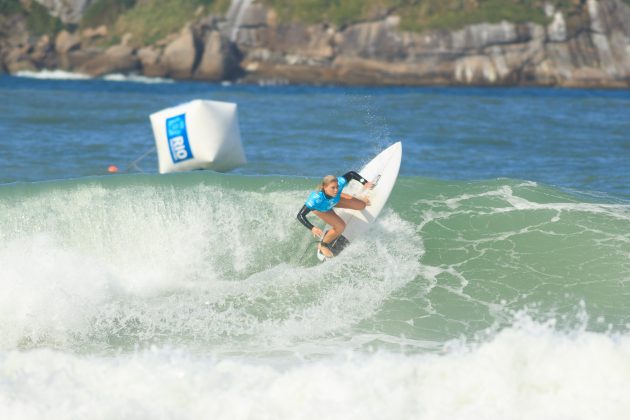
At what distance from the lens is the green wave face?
10.6 meters

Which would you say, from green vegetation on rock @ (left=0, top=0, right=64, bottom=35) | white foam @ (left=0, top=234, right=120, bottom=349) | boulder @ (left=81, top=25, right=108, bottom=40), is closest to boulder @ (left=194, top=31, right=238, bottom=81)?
boulder @ (left=81, top=25, right=108, bottom=40)

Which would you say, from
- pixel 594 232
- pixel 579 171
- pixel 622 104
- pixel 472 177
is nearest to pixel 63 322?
pixel 594 232

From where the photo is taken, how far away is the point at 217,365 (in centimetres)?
912

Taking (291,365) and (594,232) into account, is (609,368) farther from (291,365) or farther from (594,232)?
(594,232)

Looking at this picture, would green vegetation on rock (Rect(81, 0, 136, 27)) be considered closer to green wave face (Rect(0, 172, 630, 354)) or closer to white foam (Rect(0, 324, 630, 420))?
green wave face (Rect(0, 172, 630, 354))

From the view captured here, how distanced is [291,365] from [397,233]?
178 inches

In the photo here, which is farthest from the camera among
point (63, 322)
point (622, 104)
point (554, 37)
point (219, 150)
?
point (554, 37)

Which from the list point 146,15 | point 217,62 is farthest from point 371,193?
point 146,15

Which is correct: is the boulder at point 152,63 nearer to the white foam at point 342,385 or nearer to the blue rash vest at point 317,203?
the blue rash vest at point 317,203

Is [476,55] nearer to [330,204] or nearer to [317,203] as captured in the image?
[330,204]

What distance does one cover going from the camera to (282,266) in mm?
12742

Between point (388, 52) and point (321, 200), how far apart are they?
2329 inches

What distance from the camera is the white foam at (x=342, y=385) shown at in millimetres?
8461

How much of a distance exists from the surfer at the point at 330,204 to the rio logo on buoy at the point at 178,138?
4072 millimetres
